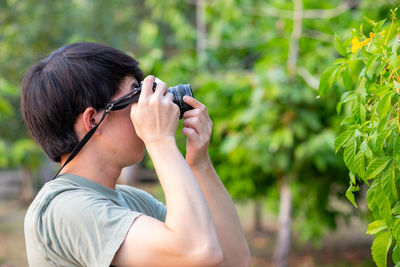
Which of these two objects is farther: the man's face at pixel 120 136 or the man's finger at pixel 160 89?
the man's face at pixel 120 136

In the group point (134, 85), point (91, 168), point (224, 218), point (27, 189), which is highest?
point (134, 85)

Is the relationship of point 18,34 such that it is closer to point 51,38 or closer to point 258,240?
point 51,38

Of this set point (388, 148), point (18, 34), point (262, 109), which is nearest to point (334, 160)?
point (262, 109)

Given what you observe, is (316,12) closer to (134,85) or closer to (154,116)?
(134,85)

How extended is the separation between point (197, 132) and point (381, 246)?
65 centimetres

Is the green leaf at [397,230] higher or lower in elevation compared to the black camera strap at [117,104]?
lower

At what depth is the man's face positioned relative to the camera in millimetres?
1398

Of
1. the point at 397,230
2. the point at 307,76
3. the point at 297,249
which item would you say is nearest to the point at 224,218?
the point at 397,230

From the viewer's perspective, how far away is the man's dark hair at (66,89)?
1.37 m

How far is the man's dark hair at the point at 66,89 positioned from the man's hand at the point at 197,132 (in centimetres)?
24

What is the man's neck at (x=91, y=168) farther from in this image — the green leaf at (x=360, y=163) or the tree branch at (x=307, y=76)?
the tree branch at (x=307, y=76)

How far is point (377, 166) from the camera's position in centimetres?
113

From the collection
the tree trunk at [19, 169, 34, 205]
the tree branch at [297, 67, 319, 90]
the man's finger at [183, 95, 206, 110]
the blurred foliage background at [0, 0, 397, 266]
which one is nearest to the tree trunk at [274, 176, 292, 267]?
the blurred foliage background at [0, 0, 397, 266]


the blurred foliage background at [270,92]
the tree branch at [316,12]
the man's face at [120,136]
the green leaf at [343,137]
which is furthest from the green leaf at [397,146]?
the tree branch at [316,12]
